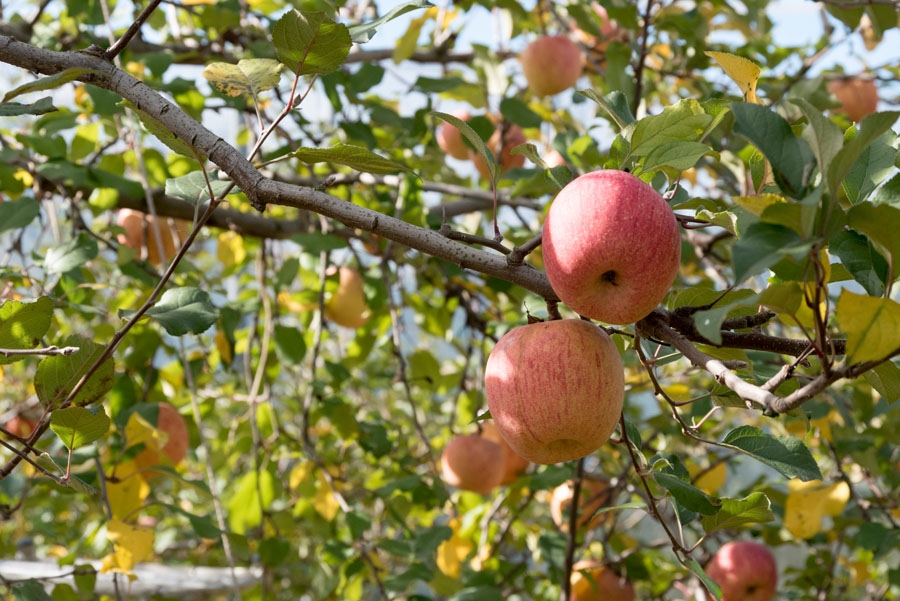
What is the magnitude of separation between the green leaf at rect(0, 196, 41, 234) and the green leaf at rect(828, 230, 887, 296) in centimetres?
120

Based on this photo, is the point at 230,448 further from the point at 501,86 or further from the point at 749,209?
the point at 749,209

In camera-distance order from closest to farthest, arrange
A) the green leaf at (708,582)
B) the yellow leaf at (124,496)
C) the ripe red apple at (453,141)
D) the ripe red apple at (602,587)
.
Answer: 1. the green leaf at (708,582)
2. the yellow leaf at (124,496)
3. the ripe red apple at (602,587)
4. the ripe red apple at (453,141)

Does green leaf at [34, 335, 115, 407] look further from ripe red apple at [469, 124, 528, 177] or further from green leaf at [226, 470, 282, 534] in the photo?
ripe red apple at [469, 124, 528, 177]

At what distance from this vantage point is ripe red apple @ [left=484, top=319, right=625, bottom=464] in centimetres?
69

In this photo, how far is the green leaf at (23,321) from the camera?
0.72 metres

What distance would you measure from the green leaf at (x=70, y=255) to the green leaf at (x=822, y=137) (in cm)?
108

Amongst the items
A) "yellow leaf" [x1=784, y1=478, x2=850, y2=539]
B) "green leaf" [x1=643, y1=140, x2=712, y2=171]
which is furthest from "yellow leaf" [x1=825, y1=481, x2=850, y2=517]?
"green leaf" [x1=643, y1=140, x2=712, y2=171]

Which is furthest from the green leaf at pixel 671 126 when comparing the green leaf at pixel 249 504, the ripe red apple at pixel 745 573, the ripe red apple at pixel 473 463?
the ripe red apple at pixel 745 573

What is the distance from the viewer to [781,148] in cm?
48

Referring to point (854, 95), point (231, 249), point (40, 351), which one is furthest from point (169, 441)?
point (854, 95)

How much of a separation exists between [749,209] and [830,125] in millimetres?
74

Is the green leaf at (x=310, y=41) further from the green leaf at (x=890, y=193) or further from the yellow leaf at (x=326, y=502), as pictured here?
the yellow leaf at (x=326, y=502)

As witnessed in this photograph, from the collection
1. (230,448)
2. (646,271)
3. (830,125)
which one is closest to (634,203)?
(646,271)

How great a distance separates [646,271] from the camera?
58 centimetres
